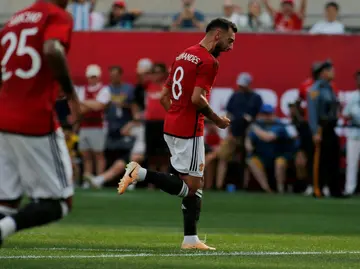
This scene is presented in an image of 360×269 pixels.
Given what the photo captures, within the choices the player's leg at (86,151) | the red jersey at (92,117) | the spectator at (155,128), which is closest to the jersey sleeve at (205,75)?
the spectator at (155,128)

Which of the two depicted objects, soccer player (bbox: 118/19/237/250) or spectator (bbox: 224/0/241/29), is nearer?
soccer player (bbox: 118/19/237/250)

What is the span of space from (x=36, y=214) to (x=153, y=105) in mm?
14887

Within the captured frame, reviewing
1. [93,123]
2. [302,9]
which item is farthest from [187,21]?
[93,123]

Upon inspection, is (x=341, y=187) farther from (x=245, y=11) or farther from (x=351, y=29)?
(x=245, y=11)

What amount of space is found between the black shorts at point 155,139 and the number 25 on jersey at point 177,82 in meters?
11.9

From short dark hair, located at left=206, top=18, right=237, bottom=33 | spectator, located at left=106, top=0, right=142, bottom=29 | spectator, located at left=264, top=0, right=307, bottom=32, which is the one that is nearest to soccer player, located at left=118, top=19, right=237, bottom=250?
short dark hair, located at left=206, top=18, right=237, bottom=33

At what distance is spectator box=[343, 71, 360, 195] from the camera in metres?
21.9

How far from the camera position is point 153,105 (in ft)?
75.4

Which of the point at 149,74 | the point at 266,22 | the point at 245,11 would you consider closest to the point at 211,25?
the point at 149,74

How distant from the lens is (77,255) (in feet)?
32.0

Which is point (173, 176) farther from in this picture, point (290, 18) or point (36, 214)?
point (290, 18)

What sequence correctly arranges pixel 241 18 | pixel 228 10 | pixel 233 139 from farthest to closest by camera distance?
pixel 241 18
pixel 228 10
pixel 233 139

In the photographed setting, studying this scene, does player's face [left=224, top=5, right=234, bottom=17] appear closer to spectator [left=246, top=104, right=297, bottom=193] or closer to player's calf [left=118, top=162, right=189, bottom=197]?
spectator [left=246, top=104, right=297, bottom=193]

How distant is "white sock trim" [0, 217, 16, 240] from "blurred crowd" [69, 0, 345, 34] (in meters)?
15.7
